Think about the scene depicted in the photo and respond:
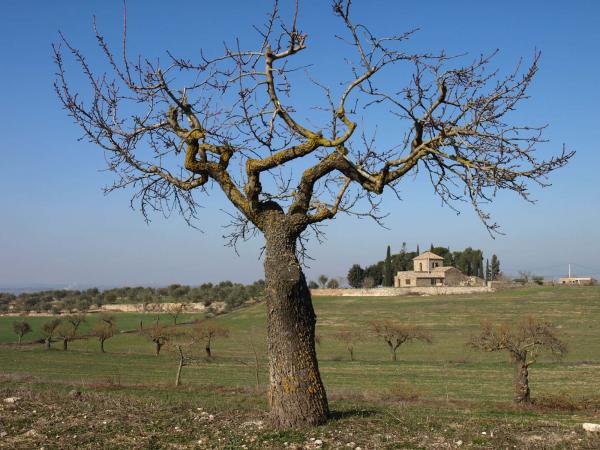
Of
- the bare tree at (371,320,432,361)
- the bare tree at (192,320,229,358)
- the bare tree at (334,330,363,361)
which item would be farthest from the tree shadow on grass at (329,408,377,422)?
the bare tree at (334,330,363,361)

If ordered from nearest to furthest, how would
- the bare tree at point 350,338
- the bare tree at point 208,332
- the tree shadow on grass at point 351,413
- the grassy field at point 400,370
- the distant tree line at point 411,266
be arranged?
1. the tree shadow on grass at point 351,413
2. the grassy field at point 400,370
3. the bare tree at point 208,332
4. the bare tree at point 350,338
5. the distant tree line at point 411,266

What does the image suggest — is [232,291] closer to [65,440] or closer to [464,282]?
[464,282]

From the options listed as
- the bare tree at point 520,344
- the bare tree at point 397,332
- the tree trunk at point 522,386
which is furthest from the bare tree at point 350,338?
the tree trunk at point 522,386

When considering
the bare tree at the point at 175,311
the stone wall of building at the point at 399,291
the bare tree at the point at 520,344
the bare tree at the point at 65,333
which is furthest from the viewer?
the stone wall of building at the point at 399,291

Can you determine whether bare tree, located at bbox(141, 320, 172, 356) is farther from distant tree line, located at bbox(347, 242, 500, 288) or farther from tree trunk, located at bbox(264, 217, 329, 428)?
distant tree line, located at bbox(347, 242, 500, 288)

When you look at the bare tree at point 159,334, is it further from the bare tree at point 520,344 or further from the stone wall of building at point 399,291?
the stone wall of building at point 399,291

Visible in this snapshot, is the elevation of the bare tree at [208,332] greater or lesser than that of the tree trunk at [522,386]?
lesser

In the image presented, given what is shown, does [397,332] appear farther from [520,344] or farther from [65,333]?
[65,333]

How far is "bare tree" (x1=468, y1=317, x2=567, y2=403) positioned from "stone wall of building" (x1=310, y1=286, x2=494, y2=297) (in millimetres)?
83385

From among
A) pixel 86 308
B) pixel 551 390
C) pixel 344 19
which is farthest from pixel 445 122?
pixel 86 308

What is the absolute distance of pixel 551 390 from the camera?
1254 inches

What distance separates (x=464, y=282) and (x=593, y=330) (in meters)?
58.1

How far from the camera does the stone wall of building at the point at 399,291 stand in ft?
364

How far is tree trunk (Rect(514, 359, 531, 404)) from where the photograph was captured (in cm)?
2266
